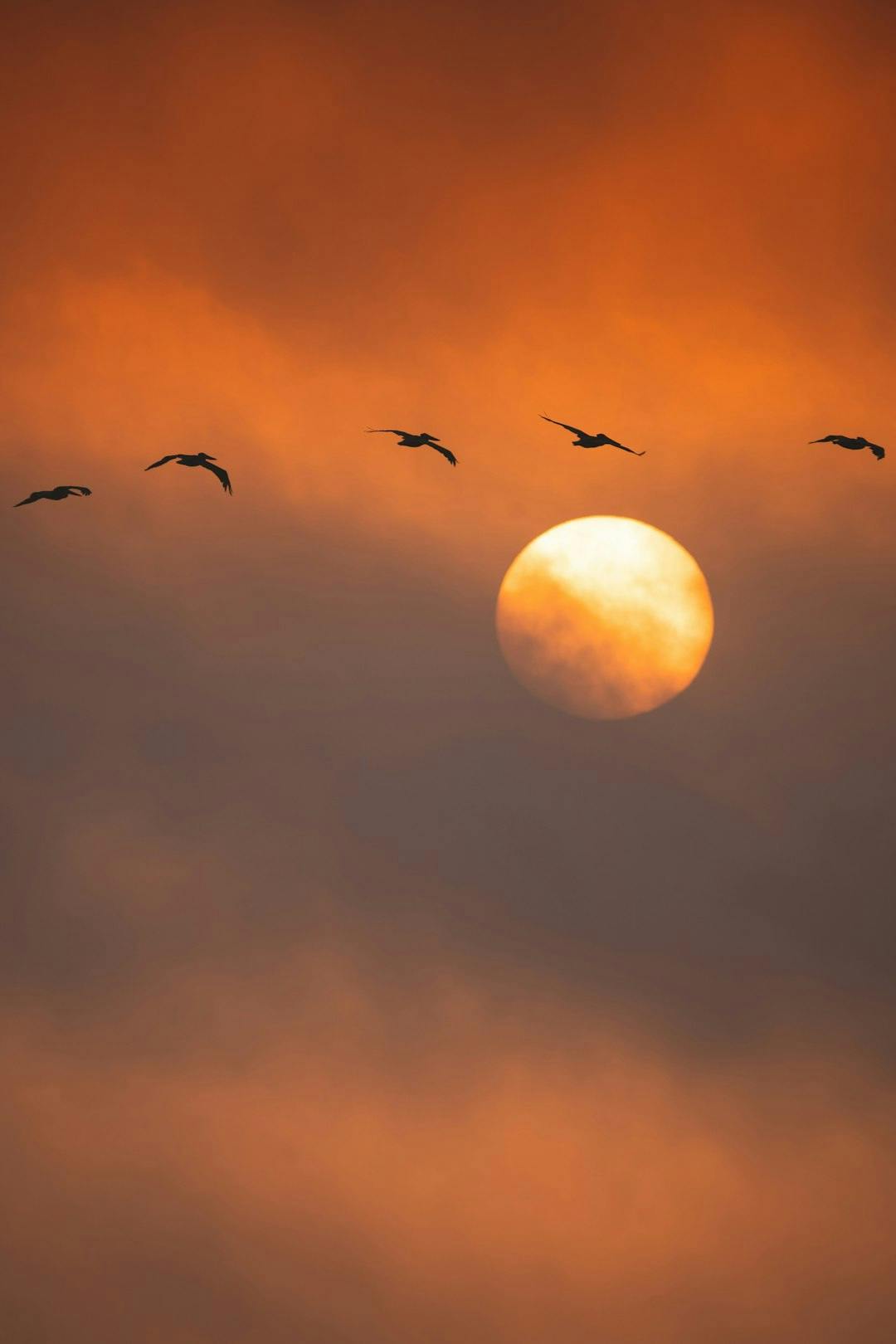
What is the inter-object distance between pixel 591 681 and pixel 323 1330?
98427 millimetres

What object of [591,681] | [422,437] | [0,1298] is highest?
[422,437]

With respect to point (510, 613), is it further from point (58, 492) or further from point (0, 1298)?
point (0, 1298)

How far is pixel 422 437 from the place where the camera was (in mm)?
58031

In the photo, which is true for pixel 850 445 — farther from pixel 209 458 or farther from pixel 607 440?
pixel 209 458

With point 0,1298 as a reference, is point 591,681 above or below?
above

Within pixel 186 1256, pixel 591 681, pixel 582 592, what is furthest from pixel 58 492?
pixel 186 1256

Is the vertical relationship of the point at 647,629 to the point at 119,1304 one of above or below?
above

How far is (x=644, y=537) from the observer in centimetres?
11606

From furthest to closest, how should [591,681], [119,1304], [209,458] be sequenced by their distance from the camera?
[119,1304] → [591,681] → [209,458]

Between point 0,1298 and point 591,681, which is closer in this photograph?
point 591,681

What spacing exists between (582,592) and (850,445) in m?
57.6

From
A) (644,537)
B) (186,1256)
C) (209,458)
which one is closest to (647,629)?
(644,537)

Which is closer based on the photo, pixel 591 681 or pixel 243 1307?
pixel 591 681

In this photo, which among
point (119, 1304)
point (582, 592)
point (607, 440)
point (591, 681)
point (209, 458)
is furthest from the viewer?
point (119, 1304)
